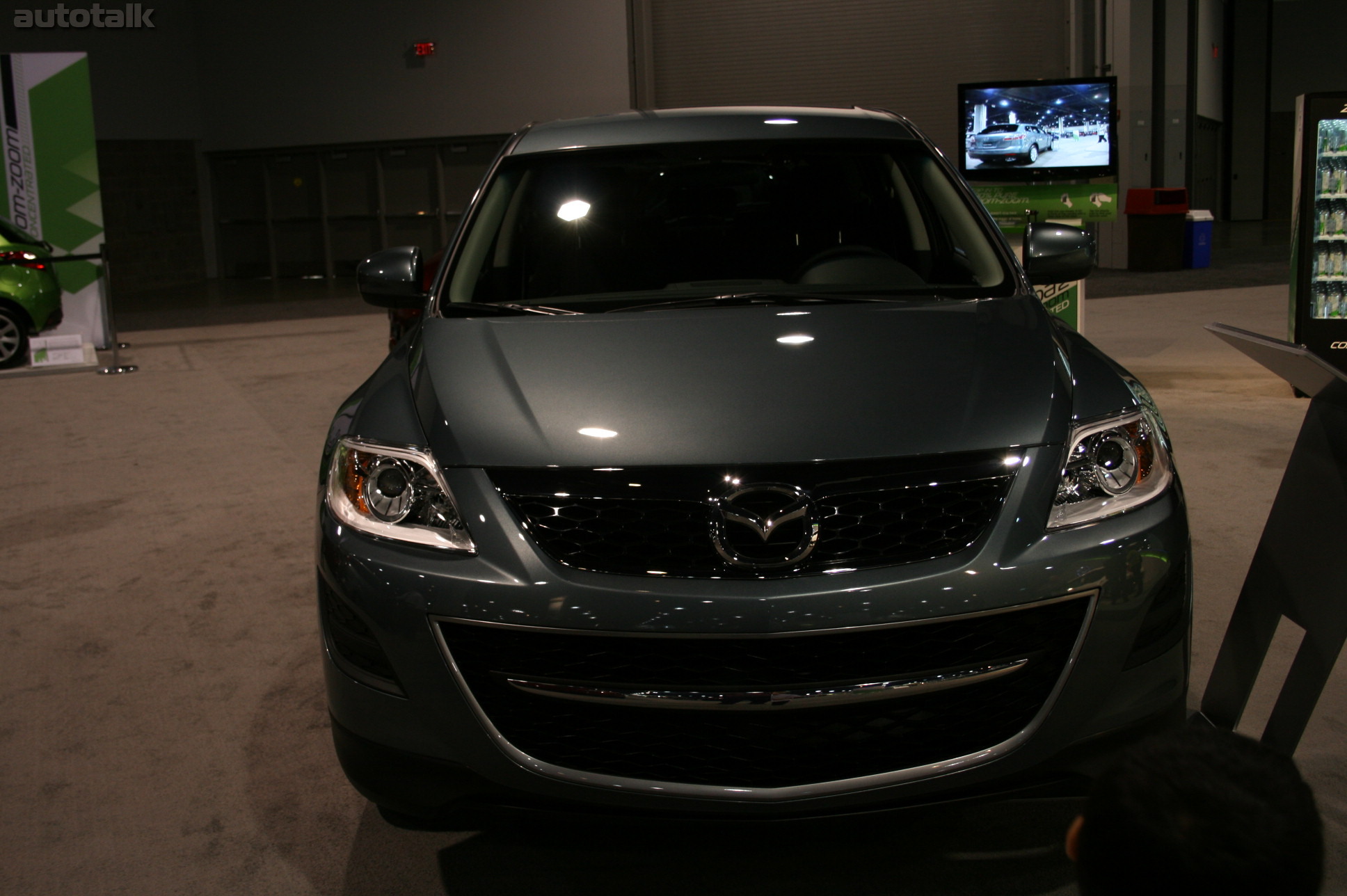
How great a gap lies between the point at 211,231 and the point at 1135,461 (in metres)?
20.8

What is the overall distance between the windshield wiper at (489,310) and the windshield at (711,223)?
108 millimetres

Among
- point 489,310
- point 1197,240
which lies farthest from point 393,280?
point 1197,240

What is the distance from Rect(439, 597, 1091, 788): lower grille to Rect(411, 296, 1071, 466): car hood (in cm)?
28

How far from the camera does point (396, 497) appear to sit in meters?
1.94

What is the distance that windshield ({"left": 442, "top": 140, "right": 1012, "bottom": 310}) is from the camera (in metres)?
2.78

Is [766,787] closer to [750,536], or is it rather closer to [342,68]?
[750,536]

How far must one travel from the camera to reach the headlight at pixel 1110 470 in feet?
6.01

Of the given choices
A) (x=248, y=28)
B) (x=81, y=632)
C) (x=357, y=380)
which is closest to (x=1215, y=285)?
(x=357, y=380)

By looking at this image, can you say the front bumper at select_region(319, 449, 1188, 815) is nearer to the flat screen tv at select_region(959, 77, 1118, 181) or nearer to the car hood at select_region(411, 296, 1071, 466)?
the car hood at select_region(411, 296, 1071, 466)

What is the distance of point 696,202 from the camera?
292 centimetres

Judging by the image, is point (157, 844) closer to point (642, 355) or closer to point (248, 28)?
point (642, 355)

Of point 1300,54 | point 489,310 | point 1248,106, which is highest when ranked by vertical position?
point 1300,54

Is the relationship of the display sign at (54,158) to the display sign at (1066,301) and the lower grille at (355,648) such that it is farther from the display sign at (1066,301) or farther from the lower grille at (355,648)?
the lower grille at (355,648)

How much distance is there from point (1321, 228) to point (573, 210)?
4967mm
